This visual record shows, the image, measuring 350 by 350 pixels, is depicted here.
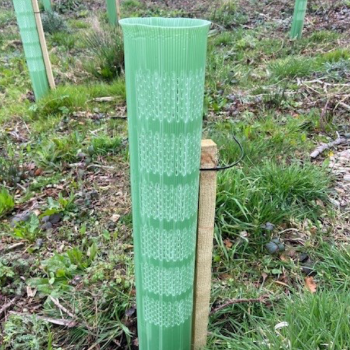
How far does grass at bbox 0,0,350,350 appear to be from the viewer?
179 cm

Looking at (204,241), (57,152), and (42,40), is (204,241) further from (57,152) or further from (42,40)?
(42,40)

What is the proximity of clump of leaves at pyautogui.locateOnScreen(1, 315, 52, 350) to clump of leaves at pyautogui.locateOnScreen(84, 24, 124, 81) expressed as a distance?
3.50m

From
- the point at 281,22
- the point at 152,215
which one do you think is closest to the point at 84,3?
the point at 281,22

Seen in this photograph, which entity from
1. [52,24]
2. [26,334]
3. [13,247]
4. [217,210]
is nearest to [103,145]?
[13,247]

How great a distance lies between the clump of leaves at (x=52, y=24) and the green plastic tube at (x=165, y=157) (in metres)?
6.72

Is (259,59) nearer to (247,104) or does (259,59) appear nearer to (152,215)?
(247,104)

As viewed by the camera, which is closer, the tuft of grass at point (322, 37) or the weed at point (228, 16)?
the tuft of grass at point (322, 37)

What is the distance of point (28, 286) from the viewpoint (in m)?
2.07

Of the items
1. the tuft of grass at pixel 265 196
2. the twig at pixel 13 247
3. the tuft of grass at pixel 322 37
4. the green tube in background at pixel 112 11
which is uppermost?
the green tube in background at pixel 112 11

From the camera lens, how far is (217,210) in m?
2.31

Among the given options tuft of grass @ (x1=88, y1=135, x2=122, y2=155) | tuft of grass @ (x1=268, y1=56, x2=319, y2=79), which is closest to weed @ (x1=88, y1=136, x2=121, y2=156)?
tuft of grass @ (x1=88, y1=135, x2=122, y2=155)

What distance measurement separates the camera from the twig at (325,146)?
9.83 feet

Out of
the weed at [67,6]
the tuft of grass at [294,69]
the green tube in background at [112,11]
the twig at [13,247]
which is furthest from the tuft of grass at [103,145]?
the weed at [67,6]

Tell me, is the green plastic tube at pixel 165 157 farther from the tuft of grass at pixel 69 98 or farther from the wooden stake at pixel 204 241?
the tuft of grass at pixel 69 98
